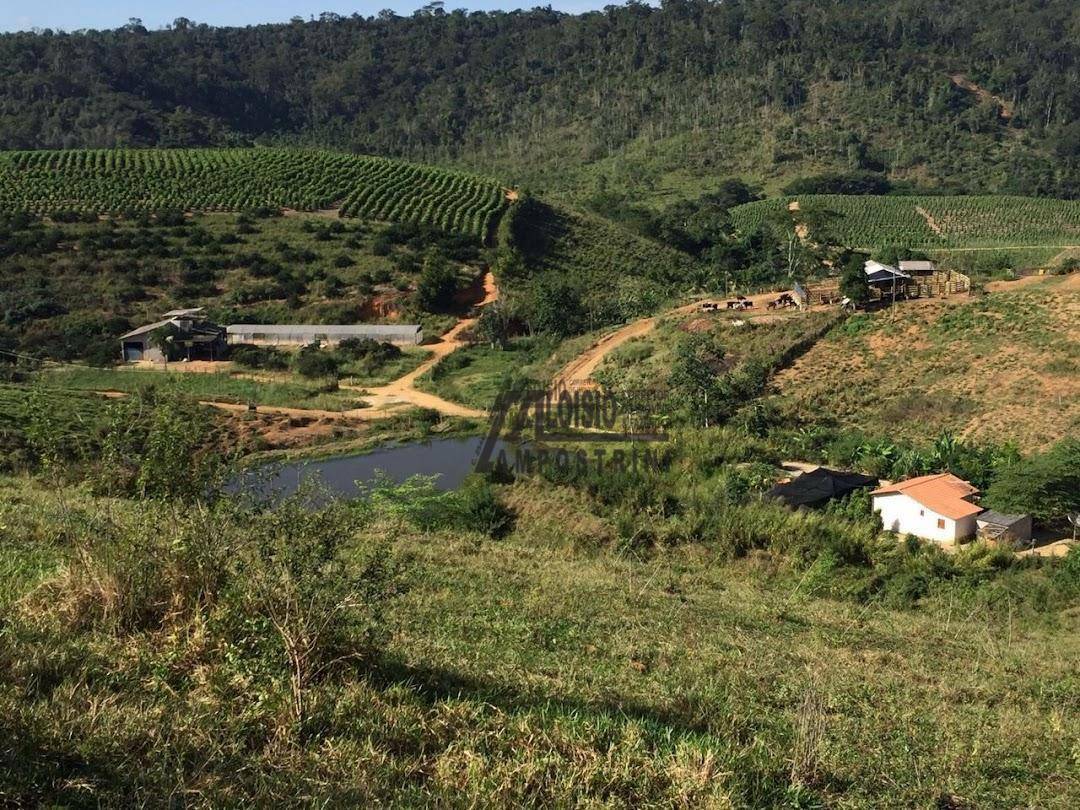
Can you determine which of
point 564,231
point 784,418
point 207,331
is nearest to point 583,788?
point 784,418

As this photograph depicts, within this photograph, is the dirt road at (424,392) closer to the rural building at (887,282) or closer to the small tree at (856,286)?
the small tree at (856,286)

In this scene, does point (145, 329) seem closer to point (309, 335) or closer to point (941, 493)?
point (309, 335)


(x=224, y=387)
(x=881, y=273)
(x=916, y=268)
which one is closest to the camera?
(x=224, y=387)

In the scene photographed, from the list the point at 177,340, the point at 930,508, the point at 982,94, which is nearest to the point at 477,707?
the point at 930,508

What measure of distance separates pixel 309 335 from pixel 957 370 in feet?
81.5

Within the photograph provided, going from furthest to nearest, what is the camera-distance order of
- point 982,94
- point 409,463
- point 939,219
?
point 982,94
point 939,219
point 409,463

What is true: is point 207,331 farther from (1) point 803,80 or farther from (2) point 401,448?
(1) point 803,80

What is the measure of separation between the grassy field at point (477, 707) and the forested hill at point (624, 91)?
70.5 meters

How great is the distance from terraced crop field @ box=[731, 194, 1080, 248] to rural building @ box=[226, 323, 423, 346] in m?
29.3

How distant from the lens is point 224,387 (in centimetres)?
3056

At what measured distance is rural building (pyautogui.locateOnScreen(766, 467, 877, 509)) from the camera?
16.5 m

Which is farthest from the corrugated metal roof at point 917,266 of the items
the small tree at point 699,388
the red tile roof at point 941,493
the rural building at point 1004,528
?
the rural building at point 1004,528

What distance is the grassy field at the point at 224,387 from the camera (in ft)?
95.2

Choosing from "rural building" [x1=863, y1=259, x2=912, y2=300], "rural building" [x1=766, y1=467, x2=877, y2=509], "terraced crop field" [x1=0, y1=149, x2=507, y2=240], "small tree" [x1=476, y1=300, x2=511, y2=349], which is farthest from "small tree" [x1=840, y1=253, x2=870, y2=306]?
"terraced crop field" [x1=0, y1=149, x2=507, y2=240]
